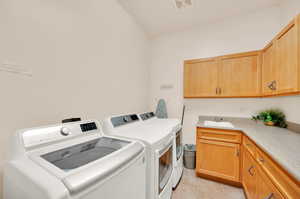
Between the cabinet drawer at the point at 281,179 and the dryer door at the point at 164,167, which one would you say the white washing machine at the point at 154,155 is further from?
the cabinet drawer at the point at 281,179

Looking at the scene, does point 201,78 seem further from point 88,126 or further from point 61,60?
point 61,60

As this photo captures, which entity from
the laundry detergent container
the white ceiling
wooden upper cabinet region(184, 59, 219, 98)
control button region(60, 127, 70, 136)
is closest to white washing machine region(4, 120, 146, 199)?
control button region(60, 127, 70, 136)

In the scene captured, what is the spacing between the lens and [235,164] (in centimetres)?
168

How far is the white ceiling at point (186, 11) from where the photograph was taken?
191 centimetres

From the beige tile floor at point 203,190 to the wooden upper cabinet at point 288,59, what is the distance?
145 cm

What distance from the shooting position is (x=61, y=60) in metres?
1.15

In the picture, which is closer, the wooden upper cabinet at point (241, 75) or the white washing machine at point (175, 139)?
the white washing machine at point (175, 139)

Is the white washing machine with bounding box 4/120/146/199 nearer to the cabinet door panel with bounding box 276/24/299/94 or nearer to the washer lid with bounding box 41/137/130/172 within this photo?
the washer lid with bounding box 41/137/130/172

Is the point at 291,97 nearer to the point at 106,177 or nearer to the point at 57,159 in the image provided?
the point at 106,177

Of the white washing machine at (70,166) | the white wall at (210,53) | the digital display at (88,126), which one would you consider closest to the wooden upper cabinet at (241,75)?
the white wall at (210,53)

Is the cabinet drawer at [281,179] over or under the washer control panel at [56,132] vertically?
under

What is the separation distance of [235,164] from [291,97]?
120 centimetres

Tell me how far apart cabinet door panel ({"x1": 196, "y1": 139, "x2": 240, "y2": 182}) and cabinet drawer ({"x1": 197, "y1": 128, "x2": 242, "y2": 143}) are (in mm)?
59

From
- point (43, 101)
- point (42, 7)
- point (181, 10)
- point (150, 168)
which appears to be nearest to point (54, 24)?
point (42, 7)
